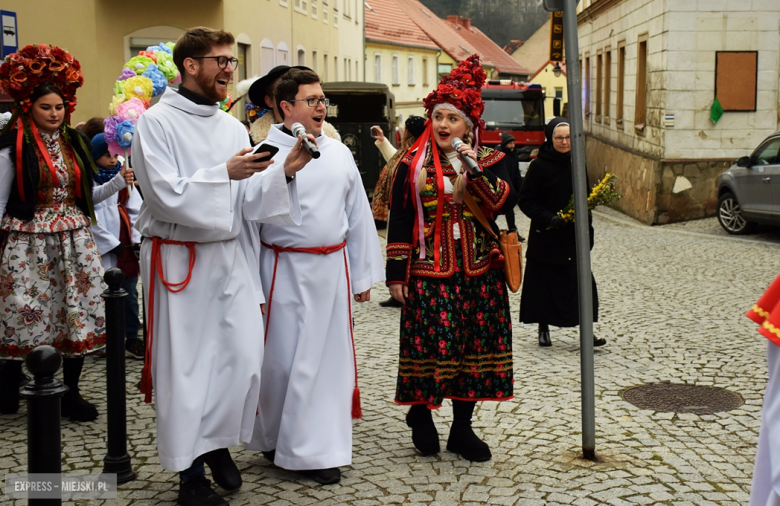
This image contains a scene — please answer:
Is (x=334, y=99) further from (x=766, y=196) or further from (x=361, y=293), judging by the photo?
(x=361, y=293)

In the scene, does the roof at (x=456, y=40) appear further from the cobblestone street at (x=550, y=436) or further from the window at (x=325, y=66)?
the cobblestone street at (x=550, y=436)

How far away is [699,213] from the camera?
17938 millimetres

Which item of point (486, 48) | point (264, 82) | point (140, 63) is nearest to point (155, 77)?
point (140, 63)

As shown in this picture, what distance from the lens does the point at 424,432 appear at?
4867mm

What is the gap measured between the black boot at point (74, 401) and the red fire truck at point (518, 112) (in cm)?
2086

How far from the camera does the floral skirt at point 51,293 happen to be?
5.31 metres

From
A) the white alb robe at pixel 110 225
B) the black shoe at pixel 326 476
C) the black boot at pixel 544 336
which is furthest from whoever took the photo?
the black boot at pixel 544 336

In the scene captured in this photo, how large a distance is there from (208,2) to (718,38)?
1033 cm

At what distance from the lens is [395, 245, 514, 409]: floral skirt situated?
471 cm

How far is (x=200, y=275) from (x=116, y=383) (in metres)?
0.80

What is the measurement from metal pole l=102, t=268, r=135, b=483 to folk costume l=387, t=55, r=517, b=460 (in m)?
1.34

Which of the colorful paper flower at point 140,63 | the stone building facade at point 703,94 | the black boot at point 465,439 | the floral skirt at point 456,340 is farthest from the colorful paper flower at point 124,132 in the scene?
the stone building facade at point 703,94

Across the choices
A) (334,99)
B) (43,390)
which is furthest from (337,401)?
(334,99)

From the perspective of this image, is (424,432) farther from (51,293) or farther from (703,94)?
(703,94)
